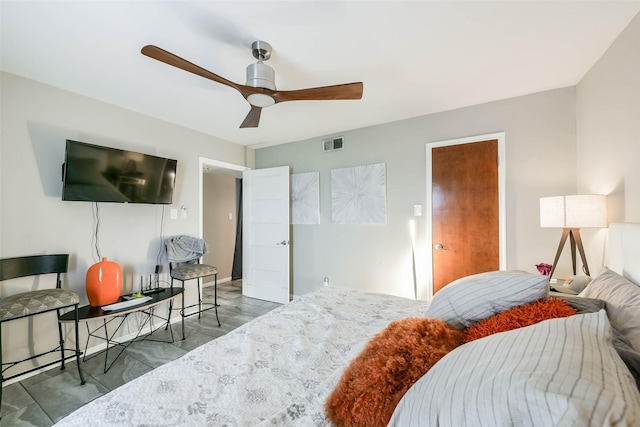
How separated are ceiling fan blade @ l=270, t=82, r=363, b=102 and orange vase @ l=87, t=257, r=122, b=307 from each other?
223 centimetres

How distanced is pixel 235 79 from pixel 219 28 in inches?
22.4

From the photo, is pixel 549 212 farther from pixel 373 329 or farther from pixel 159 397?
pixel 159 397

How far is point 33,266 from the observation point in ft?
6.79

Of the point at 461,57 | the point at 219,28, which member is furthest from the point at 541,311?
the point at 219,28

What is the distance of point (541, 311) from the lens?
34.6 inches

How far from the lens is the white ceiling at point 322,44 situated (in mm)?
1449

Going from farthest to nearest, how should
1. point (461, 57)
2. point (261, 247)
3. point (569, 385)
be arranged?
point (261, 247), point (461, 57), point (569, 385)

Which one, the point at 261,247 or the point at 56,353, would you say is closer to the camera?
the point at 56,353

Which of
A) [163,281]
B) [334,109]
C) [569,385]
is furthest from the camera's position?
[163,281]

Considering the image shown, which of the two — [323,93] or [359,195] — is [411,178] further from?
[323,93]

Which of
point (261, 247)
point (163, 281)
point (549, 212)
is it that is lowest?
point (163, 281)

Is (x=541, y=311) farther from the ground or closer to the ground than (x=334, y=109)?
closer to the ground

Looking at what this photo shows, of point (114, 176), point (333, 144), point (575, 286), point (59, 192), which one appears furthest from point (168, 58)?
point (575, 286)

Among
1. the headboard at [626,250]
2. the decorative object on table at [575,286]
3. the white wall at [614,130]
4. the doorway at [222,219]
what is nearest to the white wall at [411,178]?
the white wall at [614,130]
